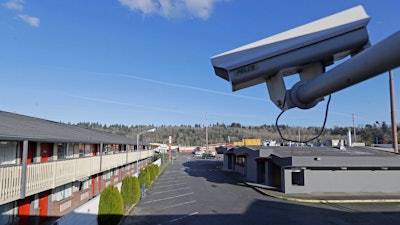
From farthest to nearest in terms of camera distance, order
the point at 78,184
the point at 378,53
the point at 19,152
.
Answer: the point at 78,184 < the point at 19,152 < the point at 378,53

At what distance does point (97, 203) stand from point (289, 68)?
1483 cm

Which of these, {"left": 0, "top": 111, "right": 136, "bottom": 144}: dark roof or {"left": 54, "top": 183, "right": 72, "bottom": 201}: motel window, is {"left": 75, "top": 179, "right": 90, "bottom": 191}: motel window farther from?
{"left": 0, "top": 111, "right": 136, "bottom": 144}: dark roof

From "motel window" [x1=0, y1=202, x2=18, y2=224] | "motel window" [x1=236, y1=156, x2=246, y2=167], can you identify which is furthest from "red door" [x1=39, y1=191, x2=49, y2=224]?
"motel window" [x1=236, y1=156, x2=246, y2=167]

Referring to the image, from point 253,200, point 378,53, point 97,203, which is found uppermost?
point 378,53

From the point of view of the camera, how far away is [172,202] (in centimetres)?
2317

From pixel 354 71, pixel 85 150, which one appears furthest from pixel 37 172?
pixel 354 71

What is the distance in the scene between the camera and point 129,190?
20.7m

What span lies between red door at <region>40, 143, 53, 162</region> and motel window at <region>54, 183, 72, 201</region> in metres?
2.16

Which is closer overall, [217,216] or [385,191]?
[217,216]

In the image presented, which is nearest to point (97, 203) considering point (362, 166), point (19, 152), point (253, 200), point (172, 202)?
point (19, 152)

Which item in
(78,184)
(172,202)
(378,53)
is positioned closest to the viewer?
(378,53)

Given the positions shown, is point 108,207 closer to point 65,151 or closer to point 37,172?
point 37,172

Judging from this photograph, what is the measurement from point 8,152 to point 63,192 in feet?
19.6

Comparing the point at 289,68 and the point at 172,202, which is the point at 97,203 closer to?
the point at 172,202
